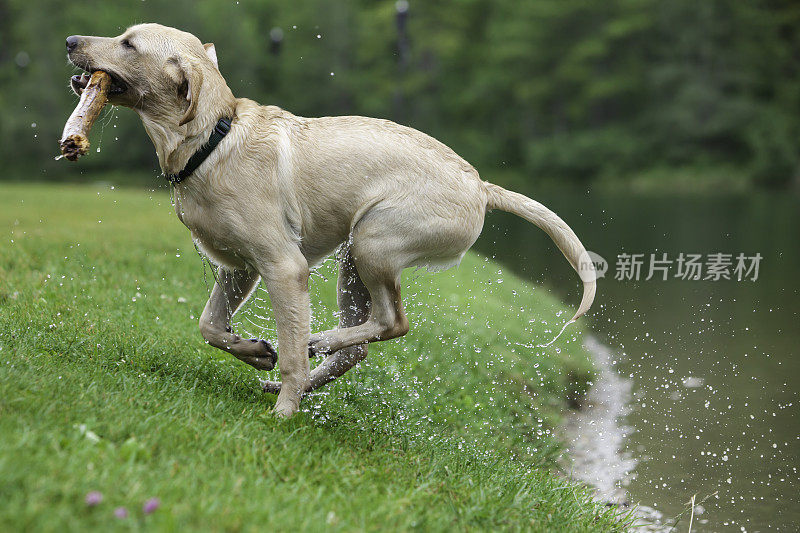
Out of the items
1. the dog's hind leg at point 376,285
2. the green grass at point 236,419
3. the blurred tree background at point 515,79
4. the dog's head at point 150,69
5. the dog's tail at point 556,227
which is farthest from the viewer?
the blurred tree background at point 515,79

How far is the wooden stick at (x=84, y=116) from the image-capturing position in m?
4.23

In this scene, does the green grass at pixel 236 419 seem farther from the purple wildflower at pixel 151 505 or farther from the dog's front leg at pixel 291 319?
the dog's front leg at pixel 291 319

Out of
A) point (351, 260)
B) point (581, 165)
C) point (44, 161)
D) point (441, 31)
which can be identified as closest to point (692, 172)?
point (581, 165)

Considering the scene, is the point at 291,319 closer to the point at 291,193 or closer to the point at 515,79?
the point at 291,193

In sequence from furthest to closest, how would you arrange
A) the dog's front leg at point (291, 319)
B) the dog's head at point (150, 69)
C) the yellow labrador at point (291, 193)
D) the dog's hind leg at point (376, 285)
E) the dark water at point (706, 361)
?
the dark water at point (706, 361)
the dog's hind leg at point (376, 285)
the dog's front leg at point (291, 319)
the yellow labrador at point (291, 193)
the dog's head at point (150, 69)

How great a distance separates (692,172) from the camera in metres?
40.4

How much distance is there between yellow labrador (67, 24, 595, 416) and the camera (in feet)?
14.6

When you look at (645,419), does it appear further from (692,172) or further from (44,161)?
(44,161)

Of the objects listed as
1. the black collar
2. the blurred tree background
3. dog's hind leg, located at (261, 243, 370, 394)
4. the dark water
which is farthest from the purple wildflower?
the blurred tree background

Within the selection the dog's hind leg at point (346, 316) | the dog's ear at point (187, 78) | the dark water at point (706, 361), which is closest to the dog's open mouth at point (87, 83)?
the dog's ear at point (187, 78)

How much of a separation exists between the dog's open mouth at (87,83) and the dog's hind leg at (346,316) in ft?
5.60

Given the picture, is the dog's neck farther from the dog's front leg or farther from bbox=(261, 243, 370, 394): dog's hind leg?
bbox=(261, 243, 370, 394): dog's hind leg

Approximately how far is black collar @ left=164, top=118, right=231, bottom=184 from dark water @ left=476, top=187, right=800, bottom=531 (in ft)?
13.8

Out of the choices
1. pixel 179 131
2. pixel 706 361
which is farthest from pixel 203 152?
pixel 706 361
